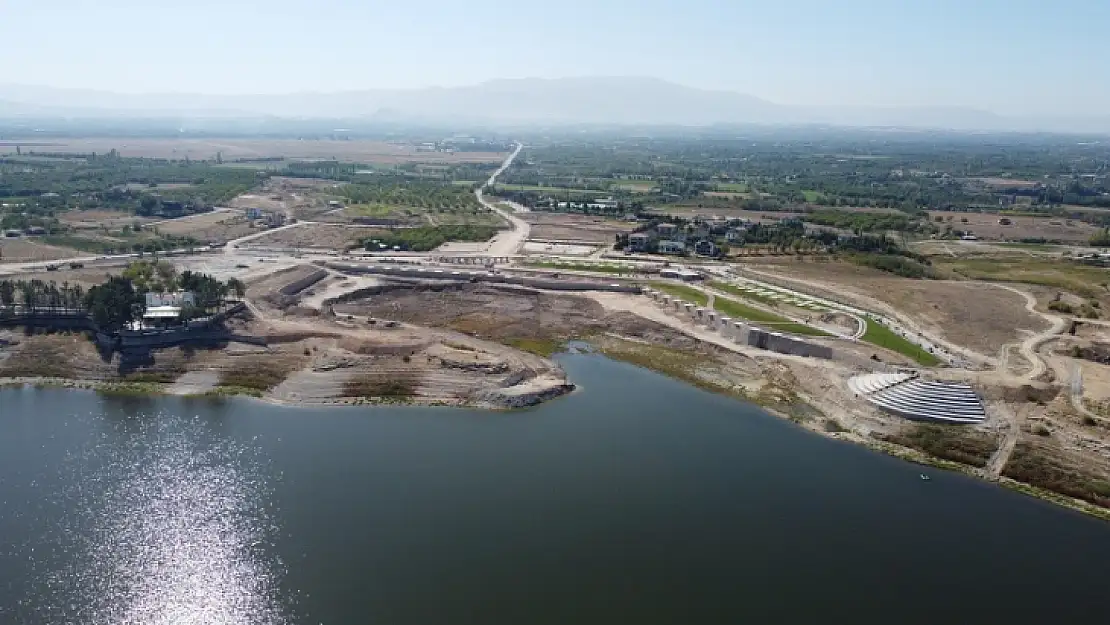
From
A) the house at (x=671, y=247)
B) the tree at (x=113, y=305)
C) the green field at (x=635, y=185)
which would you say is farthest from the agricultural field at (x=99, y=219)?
the green field at (x=635, y=185)

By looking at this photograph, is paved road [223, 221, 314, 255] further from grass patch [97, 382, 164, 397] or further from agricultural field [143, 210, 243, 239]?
grass patch [97, 382, 164, 397]

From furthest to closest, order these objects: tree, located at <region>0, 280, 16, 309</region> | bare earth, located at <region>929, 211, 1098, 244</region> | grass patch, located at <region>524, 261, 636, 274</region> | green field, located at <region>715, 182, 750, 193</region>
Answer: green field, located at <region>715, 182, 750, 193</region> < bare earth, located at <region>929, 211, 1098, 244</region> < grass patch, located at <region>524, 261, 636, 274</region> < tree, located at <region>0, 280, 16, 309</region>

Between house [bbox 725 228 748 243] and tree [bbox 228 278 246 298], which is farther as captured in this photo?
house [bbox 725 228 748 243]

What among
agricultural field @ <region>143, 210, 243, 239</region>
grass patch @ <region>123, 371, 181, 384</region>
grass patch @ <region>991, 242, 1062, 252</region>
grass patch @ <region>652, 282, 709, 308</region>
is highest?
agricultural field @ <region>143, 210, 243, 239</region>

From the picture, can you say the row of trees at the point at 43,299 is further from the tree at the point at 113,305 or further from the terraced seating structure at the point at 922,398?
the terraced seating structure at the point at 922,398

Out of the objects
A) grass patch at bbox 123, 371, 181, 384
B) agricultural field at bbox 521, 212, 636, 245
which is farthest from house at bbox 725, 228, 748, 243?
grass patch at bbox 123, 371, 181, 384

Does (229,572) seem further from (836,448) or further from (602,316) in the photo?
(602,316)
